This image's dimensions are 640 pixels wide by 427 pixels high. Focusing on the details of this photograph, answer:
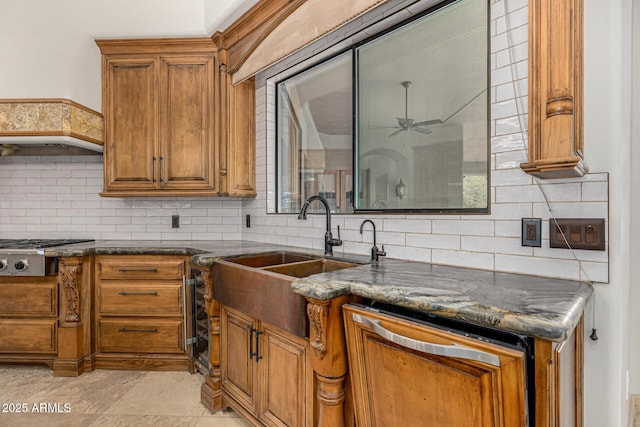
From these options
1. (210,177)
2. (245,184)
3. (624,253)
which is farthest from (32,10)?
(624,253)

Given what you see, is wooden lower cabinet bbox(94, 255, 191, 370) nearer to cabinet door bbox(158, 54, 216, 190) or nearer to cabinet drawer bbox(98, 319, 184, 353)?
cabinet drawer bbox(98, 319, 184, 353)

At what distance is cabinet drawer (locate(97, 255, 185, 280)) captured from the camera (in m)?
2.52

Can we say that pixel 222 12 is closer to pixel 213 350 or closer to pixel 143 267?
pixel 143 267

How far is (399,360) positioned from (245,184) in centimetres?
218

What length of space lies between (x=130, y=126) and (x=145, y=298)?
1.34 meters

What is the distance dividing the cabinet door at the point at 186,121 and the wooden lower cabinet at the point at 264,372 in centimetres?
130

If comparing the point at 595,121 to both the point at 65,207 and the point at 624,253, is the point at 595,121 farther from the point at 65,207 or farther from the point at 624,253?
the point at 65,207

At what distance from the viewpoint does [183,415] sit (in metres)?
2.00

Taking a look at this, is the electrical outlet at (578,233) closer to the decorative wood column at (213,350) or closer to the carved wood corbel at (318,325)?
the carved wood corbel at (318,325)

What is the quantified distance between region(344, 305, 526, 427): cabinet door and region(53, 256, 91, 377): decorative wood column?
2157 millimetres

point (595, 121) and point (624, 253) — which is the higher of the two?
point (595, 121)

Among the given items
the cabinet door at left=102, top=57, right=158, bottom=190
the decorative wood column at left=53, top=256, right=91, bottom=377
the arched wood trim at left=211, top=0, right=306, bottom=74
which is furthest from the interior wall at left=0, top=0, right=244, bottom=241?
the decorative wood column at left=53, top=256, right=91, bottom=377

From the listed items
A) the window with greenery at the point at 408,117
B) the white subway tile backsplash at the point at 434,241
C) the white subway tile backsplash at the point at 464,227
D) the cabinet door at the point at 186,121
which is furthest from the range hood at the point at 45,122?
the white subway tile backsplash at the point at 464,227

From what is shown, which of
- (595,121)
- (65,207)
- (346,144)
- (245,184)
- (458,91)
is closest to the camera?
(595,121)
